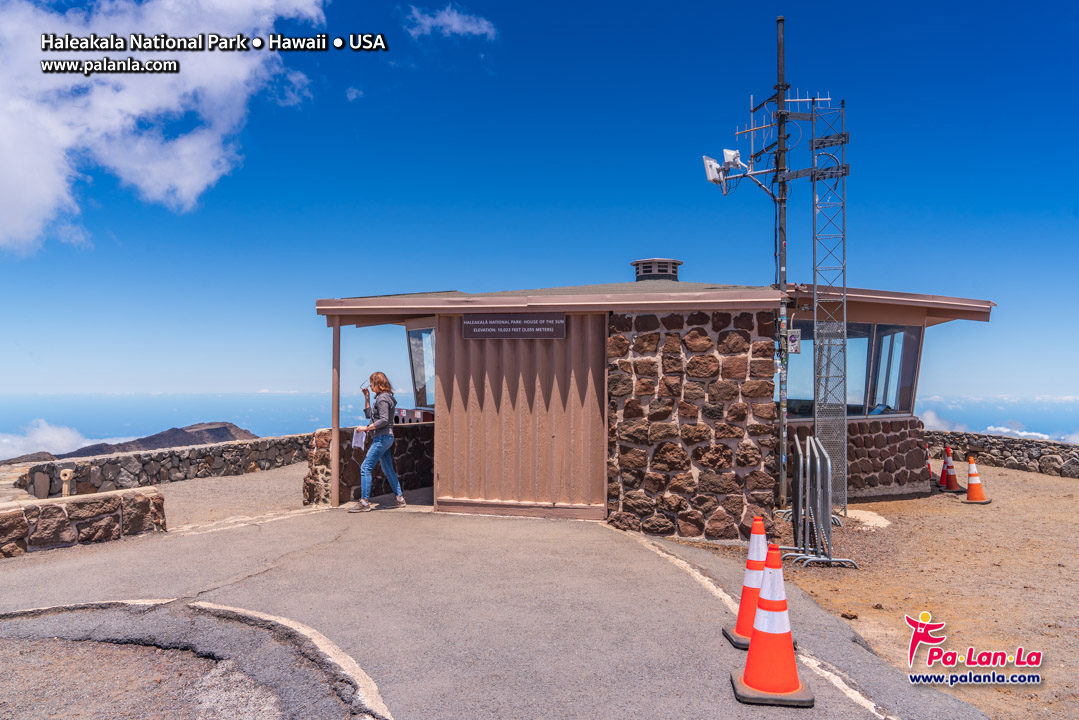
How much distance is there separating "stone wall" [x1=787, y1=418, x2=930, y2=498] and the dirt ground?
46 centimetres

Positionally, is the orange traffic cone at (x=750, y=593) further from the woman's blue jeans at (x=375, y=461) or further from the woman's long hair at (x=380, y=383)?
the woman's long hair at (x=380, y=383)

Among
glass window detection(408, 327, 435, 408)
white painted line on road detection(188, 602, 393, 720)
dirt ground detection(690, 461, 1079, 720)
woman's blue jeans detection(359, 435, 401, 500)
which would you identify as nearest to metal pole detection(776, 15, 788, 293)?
dirt ground detection(690, 461, 1079, 720)

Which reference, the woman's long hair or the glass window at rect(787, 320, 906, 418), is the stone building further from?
the glass window at rect(787, 320, 906, 418)

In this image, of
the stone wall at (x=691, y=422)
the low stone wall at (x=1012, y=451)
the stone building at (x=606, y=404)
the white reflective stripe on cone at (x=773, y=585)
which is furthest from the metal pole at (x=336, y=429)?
the low stone wall at (x=1012, y=451)

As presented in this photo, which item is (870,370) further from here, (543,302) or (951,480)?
(543,302)

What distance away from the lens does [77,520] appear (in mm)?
6906

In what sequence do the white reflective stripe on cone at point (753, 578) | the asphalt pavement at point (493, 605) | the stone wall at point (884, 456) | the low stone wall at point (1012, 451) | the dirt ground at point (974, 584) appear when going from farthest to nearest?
the low stone wall at point (1012, 451)
the stone wall at point (884, 456)
the dirt ground at point (974, 584)
the white reflective stripe on cone at point (753, 578)
the asphalt pavement at point (493, 605)

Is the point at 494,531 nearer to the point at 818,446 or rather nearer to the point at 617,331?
the point at 617,331

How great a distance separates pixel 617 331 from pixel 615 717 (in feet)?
16.5

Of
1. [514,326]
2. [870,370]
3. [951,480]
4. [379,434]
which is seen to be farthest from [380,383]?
[951,480]

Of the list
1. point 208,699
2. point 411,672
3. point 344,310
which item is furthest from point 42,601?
point 344,310

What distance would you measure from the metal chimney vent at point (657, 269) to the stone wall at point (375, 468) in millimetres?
5311

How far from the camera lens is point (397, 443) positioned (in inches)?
Answer: 399

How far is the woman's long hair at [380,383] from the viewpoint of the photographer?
8.69 m
